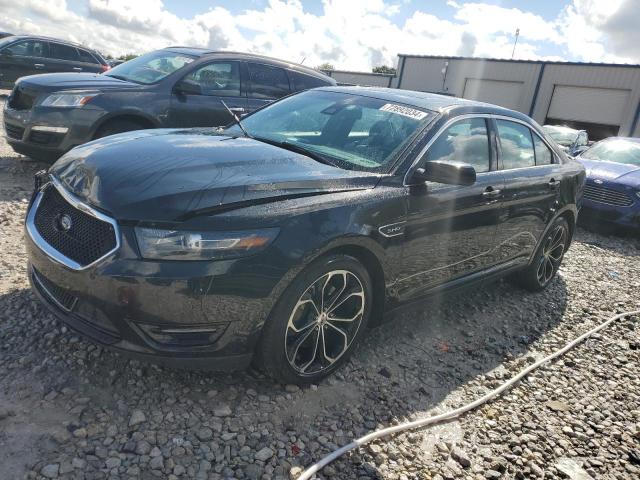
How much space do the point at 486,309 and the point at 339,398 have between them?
2.13 m

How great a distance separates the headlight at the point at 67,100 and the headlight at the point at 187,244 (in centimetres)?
420

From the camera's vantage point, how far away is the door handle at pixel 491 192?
3757 millimetres

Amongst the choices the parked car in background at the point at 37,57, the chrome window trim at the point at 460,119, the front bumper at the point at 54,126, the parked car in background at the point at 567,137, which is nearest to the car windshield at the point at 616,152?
the parked car in background at the point at 567,137

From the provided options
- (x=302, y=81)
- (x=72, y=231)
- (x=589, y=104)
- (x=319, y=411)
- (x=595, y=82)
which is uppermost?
(x=595, y=82)

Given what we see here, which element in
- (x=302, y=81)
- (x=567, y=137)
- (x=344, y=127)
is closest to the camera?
(x=344, y=127)

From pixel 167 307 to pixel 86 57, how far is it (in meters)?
12.9

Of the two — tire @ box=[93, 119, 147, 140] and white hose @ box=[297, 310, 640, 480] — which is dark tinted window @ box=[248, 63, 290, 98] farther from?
white hose @ box=[297, 310, 640, 480]

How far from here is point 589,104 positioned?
2817cm

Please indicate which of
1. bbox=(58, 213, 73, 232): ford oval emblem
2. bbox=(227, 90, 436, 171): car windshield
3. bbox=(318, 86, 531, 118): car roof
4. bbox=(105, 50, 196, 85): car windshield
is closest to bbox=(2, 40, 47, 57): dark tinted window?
bbox=(105, 50, 196, 85): car windshield

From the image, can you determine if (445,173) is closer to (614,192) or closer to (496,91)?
(614,192)

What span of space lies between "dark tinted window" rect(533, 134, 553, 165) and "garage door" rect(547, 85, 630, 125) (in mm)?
26335

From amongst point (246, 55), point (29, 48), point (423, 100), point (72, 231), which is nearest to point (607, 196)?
point (423, 100)

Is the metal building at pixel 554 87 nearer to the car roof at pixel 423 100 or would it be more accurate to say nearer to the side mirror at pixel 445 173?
the car roof at pixel 423 100

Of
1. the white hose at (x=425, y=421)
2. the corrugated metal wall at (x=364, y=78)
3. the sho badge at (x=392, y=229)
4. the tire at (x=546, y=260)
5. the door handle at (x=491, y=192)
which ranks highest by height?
the corrugated metal wall at (x=364, y=78)
